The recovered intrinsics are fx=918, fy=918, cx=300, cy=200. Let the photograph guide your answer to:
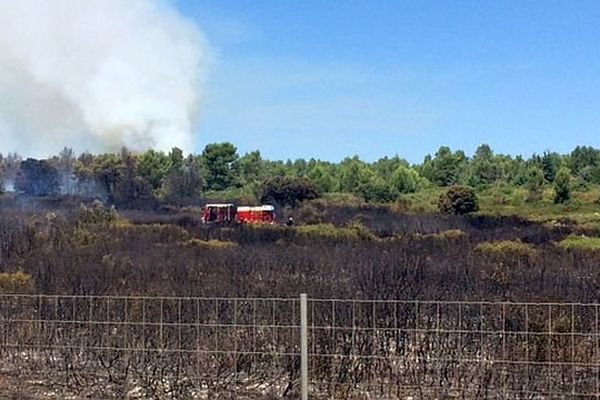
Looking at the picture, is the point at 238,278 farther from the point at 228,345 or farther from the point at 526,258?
the point at 526,258

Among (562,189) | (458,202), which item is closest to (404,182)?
(562,189)

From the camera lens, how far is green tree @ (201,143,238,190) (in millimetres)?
71125

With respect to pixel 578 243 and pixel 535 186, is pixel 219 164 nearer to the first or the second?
pixel 535 186

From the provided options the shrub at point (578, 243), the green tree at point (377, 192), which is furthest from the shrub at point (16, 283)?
the green tree at point (377, 192)


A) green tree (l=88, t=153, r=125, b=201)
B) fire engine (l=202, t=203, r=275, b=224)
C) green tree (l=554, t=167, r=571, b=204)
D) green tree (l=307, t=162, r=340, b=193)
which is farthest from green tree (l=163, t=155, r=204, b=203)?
green tree (l=554, t=167, r=571, b=204)

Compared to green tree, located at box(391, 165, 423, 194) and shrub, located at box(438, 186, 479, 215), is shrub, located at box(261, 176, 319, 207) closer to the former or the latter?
shrub, located at box(438, 186, 479, 215)

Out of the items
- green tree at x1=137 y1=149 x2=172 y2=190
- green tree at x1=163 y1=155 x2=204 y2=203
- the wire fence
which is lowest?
the wire fence

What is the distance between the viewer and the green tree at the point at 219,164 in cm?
7112

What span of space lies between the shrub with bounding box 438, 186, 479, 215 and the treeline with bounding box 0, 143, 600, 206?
21.2ft

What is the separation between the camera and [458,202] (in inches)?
1626

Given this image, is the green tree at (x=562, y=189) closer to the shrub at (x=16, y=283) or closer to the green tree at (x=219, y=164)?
the green tree at (x=219, y=164)

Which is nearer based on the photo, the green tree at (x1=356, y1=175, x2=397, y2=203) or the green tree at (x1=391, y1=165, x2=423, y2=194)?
the green tree at (x1=356, y1=175, x2=397, y2=203)

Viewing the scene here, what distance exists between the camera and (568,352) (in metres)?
8.95

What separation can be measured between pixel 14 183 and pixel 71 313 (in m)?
51.3
